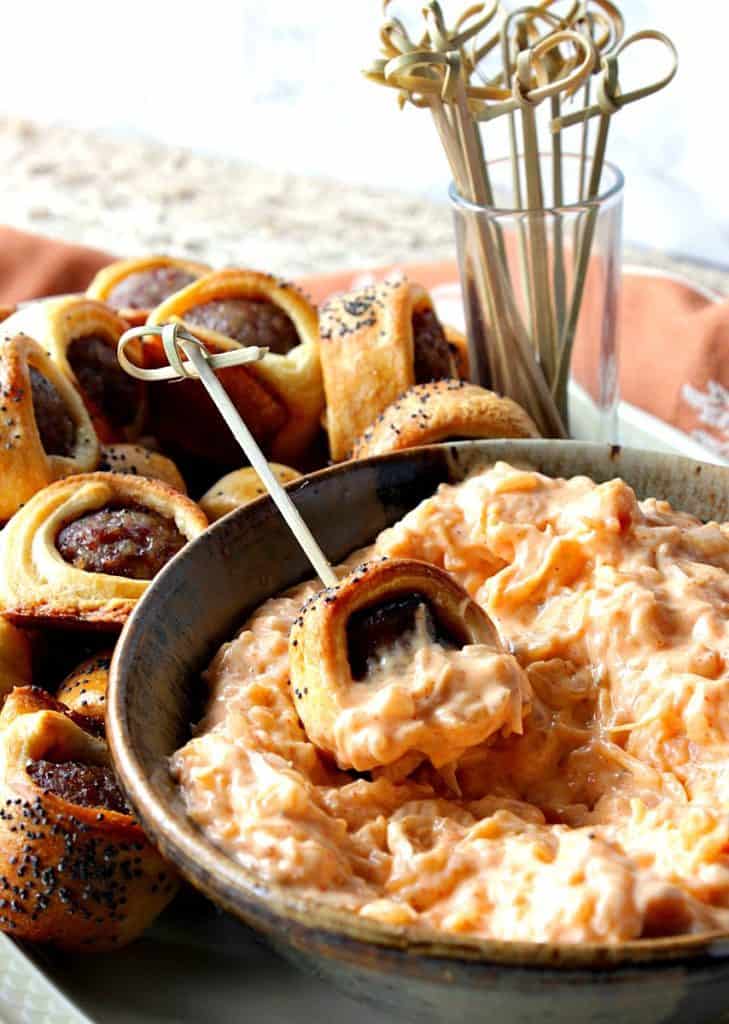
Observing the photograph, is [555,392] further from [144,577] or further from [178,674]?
[178,674]

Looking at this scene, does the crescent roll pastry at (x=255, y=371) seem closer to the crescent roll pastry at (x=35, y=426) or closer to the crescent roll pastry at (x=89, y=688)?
the crescent roll pastry at (x=35, y=426)

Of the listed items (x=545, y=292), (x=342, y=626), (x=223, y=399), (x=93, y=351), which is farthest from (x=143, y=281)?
(x=342, y=626)

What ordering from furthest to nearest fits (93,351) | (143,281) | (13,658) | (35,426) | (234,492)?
(143,281)
(93,351)
(234,492)
(35,426)
(13,658)

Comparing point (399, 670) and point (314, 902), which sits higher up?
point (399, 670)

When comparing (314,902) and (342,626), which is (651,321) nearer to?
(342,626)

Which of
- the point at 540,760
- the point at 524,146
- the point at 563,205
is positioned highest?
the point at 524,146

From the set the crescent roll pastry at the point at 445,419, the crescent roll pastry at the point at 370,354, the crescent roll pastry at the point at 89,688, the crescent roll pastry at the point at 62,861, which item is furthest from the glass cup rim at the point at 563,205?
the crescent roll pastry at the point at 62,861
